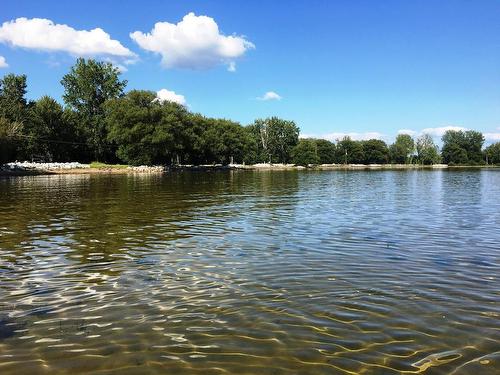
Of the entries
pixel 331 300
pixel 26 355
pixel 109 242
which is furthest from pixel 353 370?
pixel 109 242

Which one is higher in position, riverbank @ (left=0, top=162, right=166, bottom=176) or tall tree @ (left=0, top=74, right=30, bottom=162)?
tall tree @ (left=0, top=74, right=30, bottom=162)

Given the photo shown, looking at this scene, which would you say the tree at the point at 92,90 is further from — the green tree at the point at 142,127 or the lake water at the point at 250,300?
the lake water at the point at 250,300

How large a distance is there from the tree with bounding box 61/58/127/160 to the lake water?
5175 inches

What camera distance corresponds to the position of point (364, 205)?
100 ft

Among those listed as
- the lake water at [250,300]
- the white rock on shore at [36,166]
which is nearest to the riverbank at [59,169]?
the white rock on shore at [36,166]

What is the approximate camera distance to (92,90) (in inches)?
5763

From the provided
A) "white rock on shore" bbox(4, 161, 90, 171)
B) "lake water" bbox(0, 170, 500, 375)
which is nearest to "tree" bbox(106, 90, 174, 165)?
"white rock on shore" bbox(4, 161, 90, 171)

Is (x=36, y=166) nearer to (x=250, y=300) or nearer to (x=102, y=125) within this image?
(x=102, y=125)

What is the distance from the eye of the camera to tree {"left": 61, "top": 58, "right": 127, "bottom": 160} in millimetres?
143000

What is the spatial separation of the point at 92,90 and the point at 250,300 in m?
151

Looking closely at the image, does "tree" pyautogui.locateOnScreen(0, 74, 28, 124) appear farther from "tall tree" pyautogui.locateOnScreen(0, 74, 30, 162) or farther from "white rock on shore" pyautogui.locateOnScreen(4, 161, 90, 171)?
"white rock on shore" pyautogui.locateOnScreen(4, 161, 90, 171)

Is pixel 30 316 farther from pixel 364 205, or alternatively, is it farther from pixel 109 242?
pixel 364 205

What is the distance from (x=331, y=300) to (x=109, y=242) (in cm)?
1009

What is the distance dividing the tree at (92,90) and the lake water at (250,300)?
431 ft
